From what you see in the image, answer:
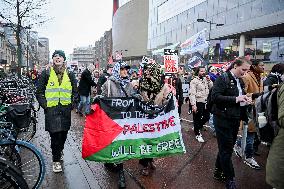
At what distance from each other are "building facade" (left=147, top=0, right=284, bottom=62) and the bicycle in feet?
72.0

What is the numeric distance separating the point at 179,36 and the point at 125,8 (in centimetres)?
4753

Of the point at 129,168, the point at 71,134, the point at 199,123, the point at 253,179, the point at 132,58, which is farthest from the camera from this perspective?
the point at 132,58

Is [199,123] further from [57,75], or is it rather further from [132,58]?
[132,58]

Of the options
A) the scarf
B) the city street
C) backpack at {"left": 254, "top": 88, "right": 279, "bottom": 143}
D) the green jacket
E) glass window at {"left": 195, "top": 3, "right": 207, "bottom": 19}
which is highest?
glass window at {"left": 195, "top": 3, "right": 207, "bottom": 19}

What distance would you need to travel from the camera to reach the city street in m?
5.11

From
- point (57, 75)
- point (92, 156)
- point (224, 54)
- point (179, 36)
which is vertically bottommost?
point (92, 156)

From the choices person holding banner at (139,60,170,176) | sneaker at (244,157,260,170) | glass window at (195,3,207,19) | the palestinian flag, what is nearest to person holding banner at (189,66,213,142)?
sneaker at (244,157,260,170)

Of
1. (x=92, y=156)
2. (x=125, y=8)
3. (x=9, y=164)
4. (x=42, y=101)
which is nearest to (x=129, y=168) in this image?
(x=92, y=156)

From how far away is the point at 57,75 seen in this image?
5711mm

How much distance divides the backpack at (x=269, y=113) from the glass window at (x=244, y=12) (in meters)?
26.0

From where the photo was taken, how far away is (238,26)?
27.8 metres

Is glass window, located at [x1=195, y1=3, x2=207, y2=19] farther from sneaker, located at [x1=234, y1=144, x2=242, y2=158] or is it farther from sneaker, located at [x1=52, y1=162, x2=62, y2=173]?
sneaker, located at [x1=52, y1=162, x2=62, y2=173]

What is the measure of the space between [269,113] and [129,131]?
2338mm

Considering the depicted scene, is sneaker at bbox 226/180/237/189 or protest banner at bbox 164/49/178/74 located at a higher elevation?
protest banner at bbox 164/49/178/74
